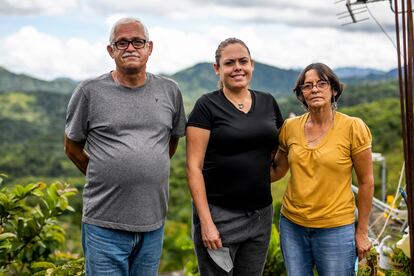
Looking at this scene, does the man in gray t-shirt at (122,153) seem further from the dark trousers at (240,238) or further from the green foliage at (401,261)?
the green foliage at (401,261)

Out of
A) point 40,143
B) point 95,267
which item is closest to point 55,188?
point 95,267

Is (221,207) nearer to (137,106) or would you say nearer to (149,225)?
(149,225)

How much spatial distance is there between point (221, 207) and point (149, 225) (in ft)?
1.31

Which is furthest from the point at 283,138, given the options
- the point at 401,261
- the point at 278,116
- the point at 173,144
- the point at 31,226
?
the point at 31,226

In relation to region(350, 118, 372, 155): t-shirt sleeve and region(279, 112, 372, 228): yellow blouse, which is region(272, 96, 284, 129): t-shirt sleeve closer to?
region(279, 112, 372, 228): yellow blouse

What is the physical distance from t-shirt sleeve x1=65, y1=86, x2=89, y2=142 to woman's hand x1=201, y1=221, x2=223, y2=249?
0.75 metres

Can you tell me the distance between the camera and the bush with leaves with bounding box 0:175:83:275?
3.49 metres

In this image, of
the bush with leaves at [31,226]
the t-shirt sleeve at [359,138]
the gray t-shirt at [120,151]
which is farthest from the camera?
the bush with leaves at [31,226]

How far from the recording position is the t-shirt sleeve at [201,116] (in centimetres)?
273

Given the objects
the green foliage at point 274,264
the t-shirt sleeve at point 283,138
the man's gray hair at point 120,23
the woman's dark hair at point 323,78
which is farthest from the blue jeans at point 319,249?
the green foliage at point 274,264

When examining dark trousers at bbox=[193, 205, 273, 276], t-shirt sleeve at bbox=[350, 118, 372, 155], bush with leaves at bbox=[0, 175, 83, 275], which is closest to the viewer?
t-shirt sleeve at bbox=[350, 118, 372, 155]

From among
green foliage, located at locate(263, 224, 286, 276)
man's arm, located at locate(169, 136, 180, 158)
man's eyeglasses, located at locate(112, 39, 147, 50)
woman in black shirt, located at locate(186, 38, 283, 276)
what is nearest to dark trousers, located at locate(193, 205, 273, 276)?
woman in black shirt, located at locate(186, 38, 283, 276)

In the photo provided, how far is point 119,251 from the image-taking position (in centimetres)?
263

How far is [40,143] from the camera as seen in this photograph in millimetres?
106000
